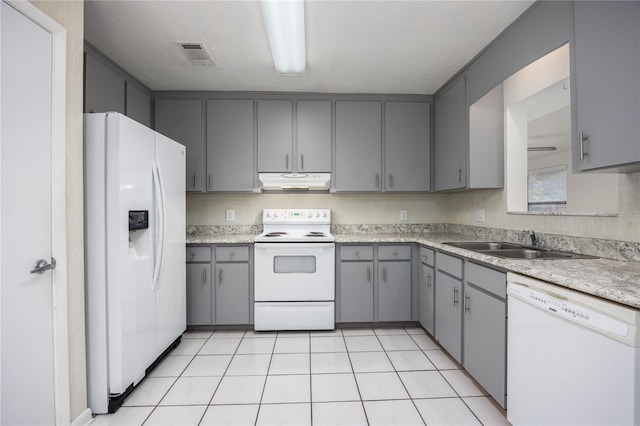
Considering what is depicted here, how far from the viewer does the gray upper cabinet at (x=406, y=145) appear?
11.0 feet

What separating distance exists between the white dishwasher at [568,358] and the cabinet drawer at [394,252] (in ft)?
4.79

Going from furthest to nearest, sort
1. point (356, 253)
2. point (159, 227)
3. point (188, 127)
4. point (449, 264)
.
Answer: point (188, 127)
point (356, 253)
point (449, 264)
point (159, 227)

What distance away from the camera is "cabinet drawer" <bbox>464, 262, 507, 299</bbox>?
5.54 ft

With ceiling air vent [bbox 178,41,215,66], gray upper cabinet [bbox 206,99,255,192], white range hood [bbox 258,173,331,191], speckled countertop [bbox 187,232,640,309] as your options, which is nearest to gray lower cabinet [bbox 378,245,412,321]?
white range hood [bbox 258,173,331,191]

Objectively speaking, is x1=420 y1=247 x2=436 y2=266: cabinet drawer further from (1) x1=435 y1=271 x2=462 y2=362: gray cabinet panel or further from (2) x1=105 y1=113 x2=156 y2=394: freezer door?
(2) x1=105 y1=113 x2=156 y2=394: freezer door

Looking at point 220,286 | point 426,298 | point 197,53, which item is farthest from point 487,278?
point 197,53

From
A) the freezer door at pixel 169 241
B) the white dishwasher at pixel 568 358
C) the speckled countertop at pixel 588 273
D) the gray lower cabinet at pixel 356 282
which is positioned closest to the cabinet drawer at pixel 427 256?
the gray lower cabinet at pixel 356 282

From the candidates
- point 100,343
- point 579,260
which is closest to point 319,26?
point 579,260

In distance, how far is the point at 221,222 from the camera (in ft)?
11.7

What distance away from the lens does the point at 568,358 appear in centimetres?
124

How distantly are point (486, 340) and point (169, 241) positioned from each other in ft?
7.66

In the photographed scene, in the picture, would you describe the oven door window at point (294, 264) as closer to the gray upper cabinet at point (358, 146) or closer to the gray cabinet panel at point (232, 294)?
the gray cabinet panel at point (232, 294)

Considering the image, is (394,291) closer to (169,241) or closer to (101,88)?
(169,241)

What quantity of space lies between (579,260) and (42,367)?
108 inches
